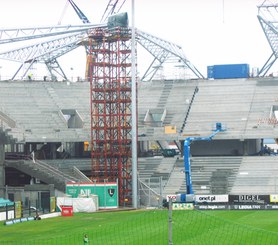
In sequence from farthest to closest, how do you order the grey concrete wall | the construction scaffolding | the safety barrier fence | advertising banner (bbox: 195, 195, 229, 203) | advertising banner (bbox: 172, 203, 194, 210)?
the grey concrete wall → the construction scaffolding → advertising banner (bbox: 195, 195, 229, 203) → advertising banner (bbox: 172, 203, 194, 210) → the safety barrier fence

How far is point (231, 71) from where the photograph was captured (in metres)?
84.1

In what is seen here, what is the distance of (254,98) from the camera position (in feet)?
258

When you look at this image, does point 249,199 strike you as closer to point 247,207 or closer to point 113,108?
point 247,207

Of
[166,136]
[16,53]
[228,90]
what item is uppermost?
[16,53]

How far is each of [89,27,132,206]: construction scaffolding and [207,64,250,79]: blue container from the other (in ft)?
66.1

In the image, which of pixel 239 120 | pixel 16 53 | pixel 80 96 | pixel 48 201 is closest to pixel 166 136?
pixel 239 120

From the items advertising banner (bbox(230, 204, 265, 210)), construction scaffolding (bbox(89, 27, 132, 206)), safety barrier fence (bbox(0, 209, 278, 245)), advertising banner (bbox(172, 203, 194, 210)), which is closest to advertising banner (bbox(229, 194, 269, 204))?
advertising banner (bbox(230, 204, 265, 210))

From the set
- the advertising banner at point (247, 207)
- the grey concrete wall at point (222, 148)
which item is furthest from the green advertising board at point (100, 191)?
the grey concrete wall at point (222, 148)

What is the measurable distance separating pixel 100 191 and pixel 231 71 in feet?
92.9

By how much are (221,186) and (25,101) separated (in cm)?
2487

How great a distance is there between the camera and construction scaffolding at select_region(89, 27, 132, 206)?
65562 millimetres

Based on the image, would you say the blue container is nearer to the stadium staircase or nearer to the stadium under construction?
the stadium under construction

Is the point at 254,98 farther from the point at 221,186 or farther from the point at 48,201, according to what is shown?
the point at 48,201

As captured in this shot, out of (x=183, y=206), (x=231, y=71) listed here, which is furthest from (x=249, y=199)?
(x=231, y=71)
